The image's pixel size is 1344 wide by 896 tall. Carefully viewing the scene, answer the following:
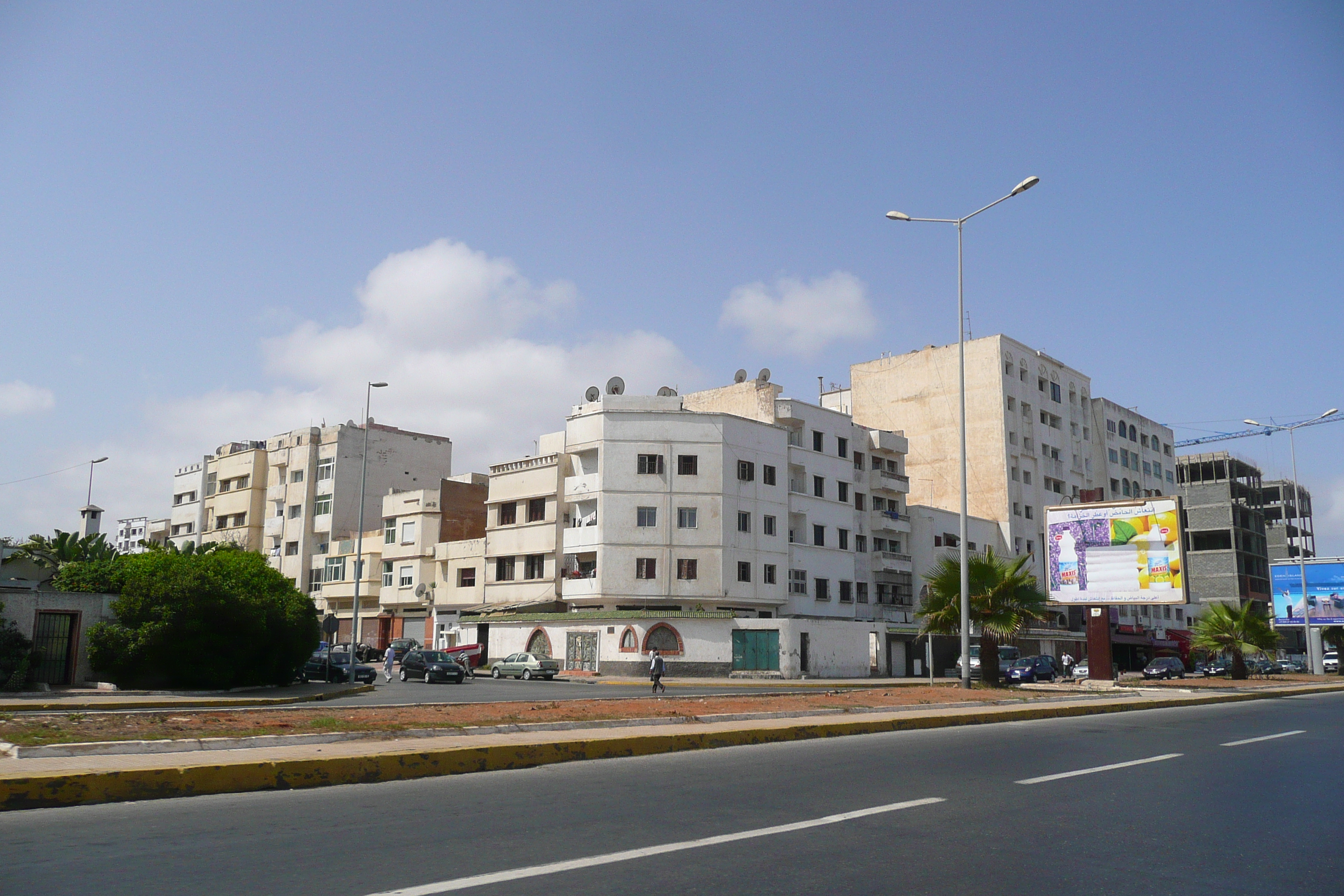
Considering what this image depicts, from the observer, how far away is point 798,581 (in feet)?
197

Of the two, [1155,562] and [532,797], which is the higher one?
[1155,562]

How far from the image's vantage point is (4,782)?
798cm

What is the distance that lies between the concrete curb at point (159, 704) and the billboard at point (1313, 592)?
6407 centimetres

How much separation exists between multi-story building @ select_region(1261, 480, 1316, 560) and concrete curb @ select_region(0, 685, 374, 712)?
13071 centimetres

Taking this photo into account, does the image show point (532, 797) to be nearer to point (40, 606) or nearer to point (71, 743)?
point (71, 743)

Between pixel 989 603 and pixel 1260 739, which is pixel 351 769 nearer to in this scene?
pixel 1260 739

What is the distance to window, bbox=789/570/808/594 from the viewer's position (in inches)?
2350

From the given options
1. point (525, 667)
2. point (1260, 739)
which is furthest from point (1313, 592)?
point (1260, 739)

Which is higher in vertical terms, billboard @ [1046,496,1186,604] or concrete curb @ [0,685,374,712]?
billboard @ [1046,496,1186,604]

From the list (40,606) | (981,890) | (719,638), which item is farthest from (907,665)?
(981,890)

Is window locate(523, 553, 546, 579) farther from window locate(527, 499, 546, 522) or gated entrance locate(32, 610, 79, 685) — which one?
gated entrance locate(32, 610, 79, 685)

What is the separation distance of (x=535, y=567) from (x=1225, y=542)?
85612mm

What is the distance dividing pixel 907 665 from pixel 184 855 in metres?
57.8

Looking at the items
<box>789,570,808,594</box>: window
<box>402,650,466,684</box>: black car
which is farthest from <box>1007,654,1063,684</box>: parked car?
<box>402,650,466,684</box>: black car
